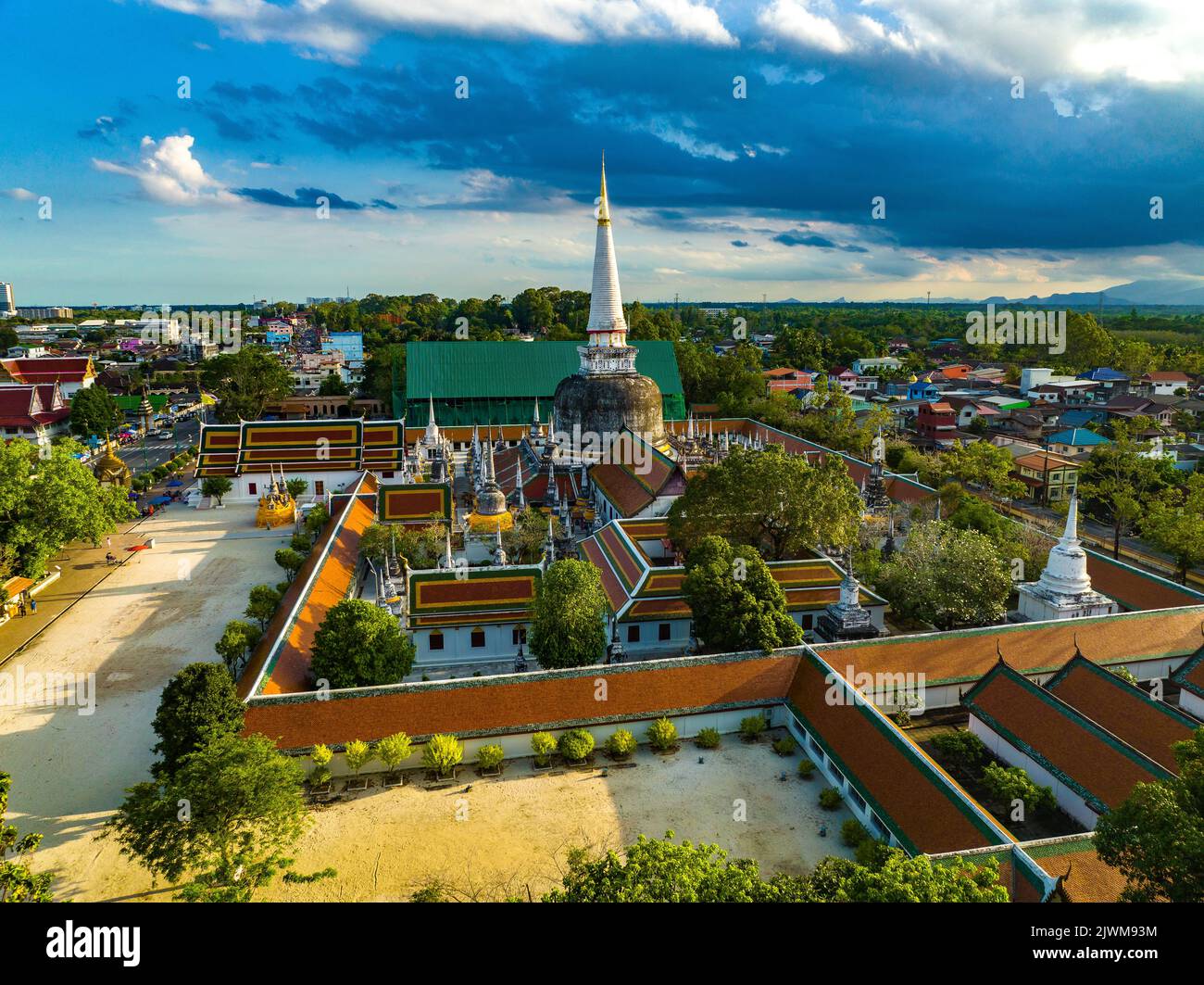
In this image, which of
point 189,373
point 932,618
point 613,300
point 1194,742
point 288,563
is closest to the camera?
point 1194,742

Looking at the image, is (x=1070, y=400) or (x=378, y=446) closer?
(x=378, y=446)

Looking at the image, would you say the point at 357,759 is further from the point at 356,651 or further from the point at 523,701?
the point at 523,701

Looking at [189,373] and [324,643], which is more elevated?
[189,373]

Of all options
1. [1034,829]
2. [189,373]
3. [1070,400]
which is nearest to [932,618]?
[1034,829]

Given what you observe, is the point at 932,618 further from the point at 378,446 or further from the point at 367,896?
the point at 378,446

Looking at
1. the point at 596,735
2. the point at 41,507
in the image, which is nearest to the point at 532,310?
the point at 41,507

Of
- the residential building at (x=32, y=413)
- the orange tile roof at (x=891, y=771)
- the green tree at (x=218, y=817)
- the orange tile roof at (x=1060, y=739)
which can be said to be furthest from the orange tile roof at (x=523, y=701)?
the residential building at (x=32, y=413)

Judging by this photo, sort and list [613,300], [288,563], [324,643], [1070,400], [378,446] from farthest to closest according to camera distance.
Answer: [1070,400]
[378,446]
[613,300]
[288,563]
[324,643]

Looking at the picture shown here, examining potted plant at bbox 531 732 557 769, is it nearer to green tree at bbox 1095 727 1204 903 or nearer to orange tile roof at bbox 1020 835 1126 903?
orange tile roof at bbox 1020 835 1126 903
